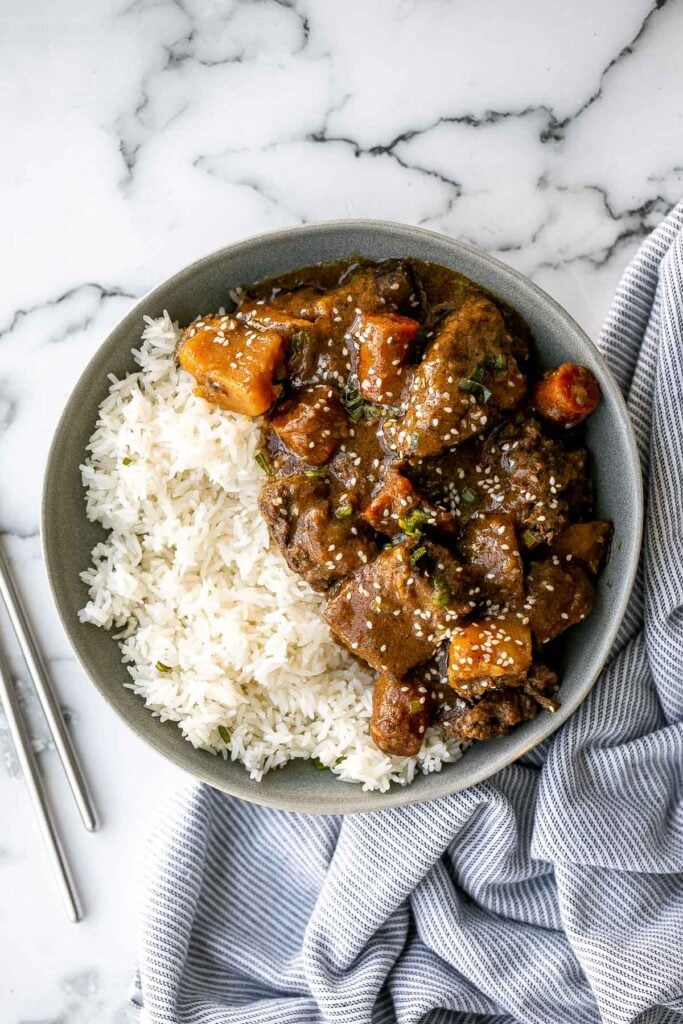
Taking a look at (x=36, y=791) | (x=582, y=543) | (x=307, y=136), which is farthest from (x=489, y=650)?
(x=307, y=136)

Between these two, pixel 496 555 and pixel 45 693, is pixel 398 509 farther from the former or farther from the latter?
pixel 45 693

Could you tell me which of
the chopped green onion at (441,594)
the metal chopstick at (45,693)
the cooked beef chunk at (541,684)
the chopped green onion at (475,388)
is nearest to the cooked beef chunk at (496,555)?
the chopped green onion at (441,594)

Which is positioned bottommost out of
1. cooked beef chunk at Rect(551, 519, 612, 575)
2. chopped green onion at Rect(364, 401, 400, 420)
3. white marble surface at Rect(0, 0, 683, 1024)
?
cooked beef chunk at Rect(551, 519, 612, 575)

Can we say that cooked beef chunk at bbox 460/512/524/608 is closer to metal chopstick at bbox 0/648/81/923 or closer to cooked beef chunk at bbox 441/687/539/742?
cooked beef chunk at bbox 441/687/539/742

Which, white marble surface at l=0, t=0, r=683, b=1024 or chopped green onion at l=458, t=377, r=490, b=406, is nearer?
chopped green onion at l=458, t=377, r=490, b=406

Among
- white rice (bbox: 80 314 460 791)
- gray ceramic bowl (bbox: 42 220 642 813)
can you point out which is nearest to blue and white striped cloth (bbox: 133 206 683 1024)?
gray ceramic bowl (bbox: 42 220 642 813)

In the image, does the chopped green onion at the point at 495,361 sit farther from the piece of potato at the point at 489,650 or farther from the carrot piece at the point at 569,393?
the piece of potato at the point at 489,650
